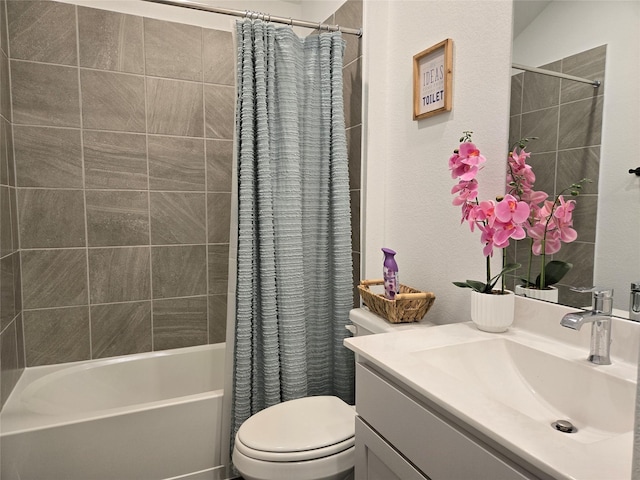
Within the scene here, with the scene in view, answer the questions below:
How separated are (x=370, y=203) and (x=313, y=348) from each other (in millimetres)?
699

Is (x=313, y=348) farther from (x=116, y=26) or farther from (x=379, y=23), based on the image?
(x=116, y=26)

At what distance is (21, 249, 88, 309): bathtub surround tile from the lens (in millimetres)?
2029

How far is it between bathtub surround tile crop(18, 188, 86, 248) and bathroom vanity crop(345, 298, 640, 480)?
172 cm

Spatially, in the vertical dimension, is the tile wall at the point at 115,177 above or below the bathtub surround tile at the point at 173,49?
below

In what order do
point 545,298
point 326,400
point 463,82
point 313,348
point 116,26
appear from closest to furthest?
point 545,298
point 463,82
point 326,400
point 313,348
point 116,26

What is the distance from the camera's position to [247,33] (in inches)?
63.1

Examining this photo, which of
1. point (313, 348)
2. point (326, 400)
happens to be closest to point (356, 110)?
point (313, 348)

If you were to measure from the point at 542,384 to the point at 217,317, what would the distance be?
1.86 metres

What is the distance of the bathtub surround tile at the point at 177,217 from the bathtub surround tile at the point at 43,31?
31.4 inches

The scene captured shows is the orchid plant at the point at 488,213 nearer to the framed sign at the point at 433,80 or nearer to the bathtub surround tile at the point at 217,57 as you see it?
the framed sign at the point at 433,80

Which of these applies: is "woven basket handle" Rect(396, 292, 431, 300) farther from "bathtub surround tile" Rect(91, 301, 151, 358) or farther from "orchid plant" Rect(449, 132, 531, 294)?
"bathtub surround tile" Rect(91, 301, 151, 358)

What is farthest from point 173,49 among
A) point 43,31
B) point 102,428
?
point 102,428

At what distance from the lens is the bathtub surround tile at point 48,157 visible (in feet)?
6.54

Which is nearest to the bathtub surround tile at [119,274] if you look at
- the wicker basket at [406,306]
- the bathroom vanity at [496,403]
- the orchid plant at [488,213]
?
the wicker basket at [406,306]
